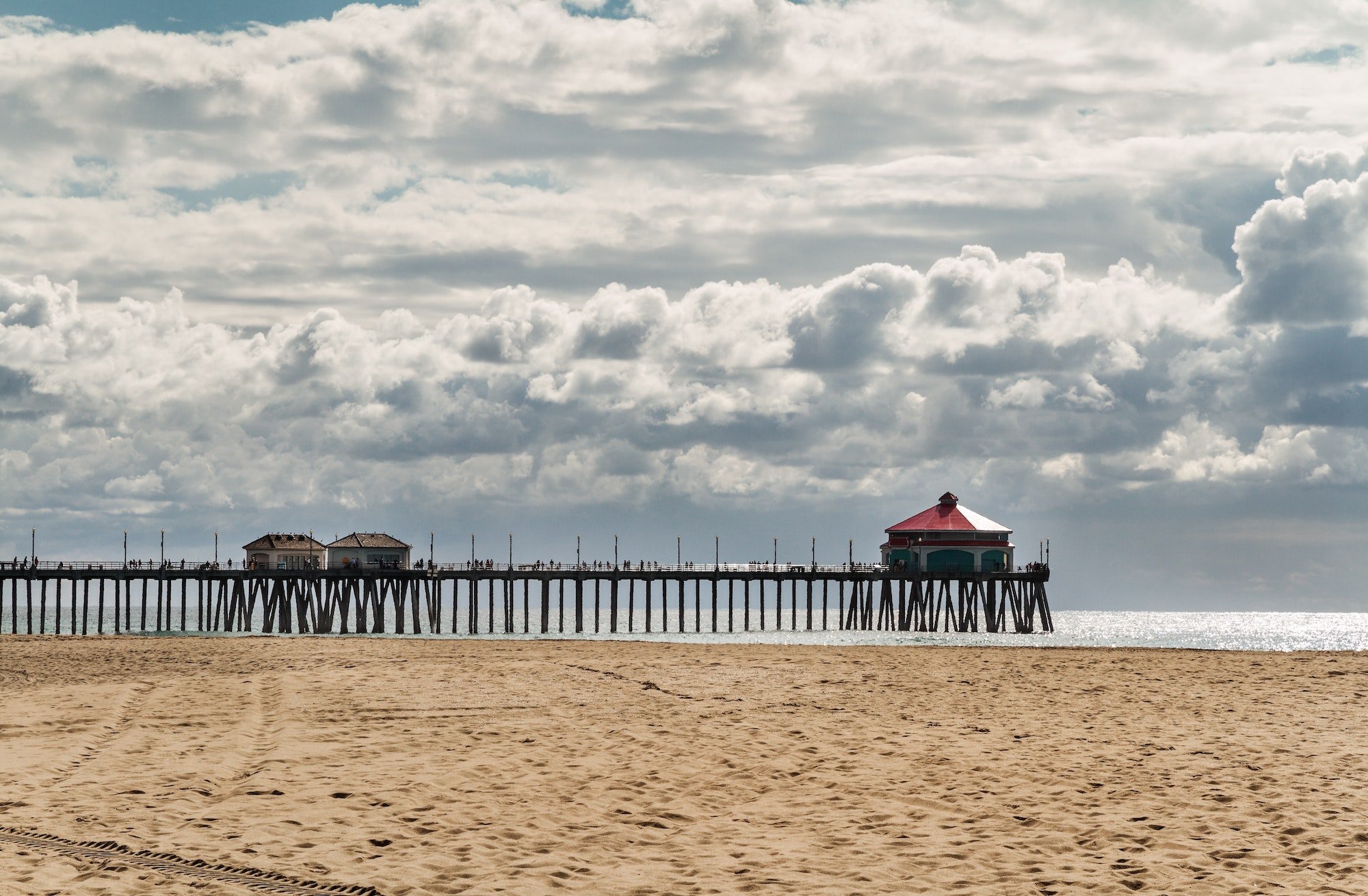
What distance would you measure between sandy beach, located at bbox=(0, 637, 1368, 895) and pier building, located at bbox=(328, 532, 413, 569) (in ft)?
179

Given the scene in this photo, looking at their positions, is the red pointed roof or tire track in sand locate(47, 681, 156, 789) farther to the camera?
the red pointed roof

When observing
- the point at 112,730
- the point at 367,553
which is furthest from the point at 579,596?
the point at 112,730

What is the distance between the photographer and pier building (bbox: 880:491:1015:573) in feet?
254

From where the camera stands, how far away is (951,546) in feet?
254

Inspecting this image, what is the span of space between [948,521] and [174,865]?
235 ft

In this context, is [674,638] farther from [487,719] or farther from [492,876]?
[492,876]

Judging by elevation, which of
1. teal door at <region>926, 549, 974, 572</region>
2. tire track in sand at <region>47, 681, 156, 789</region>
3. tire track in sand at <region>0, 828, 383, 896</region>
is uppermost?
teal door at <region>926, 549, 974, 572</region>

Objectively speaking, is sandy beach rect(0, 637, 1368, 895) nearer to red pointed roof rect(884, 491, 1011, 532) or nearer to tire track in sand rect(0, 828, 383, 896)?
tire track in sand rect(0, 828, 383, 896)

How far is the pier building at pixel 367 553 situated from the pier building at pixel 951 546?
32514 millimetres

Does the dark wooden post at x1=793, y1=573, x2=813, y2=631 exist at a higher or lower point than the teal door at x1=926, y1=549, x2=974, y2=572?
lower

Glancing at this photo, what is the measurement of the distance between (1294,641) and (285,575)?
3770 inches

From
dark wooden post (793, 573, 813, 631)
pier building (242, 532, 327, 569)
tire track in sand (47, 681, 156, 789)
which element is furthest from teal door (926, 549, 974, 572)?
tire track in sand (47, 681, 156, 789)

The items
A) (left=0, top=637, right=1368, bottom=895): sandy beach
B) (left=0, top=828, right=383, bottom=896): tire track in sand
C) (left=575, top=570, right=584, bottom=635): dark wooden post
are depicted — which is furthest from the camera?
(left=575, top=570, right=584, bottom=635): dark wooden post

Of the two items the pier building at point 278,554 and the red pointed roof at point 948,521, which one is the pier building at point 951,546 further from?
the pier building at point 278,554
